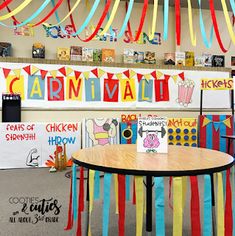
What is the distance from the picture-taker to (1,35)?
14.2 feet

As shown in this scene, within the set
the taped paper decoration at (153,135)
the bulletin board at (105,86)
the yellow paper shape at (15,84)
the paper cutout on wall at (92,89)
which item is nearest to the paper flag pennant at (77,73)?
the bulletin board at (105,86)

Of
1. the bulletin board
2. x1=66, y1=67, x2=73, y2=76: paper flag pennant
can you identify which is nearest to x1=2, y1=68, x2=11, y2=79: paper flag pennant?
the bulletin board

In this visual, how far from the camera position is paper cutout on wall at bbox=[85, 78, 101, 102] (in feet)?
14.0

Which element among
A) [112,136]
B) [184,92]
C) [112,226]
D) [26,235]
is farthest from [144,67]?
[26,235]

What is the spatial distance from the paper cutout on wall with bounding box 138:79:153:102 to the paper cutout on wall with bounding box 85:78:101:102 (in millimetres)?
688

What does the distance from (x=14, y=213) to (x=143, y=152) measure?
1.26 metres

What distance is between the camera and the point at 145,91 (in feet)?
14.6

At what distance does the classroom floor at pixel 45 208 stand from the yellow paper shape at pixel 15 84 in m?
1.32

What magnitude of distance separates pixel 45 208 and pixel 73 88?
7.48 ft

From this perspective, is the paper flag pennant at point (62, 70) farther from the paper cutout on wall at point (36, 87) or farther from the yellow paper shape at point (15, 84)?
the yellow paper shape at point (15, 84)

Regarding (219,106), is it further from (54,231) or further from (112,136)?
(54,231)

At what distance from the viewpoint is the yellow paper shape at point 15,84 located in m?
4.01

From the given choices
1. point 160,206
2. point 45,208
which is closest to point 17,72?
point 45,208

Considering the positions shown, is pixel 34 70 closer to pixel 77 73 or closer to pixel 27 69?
pixel 27 69
